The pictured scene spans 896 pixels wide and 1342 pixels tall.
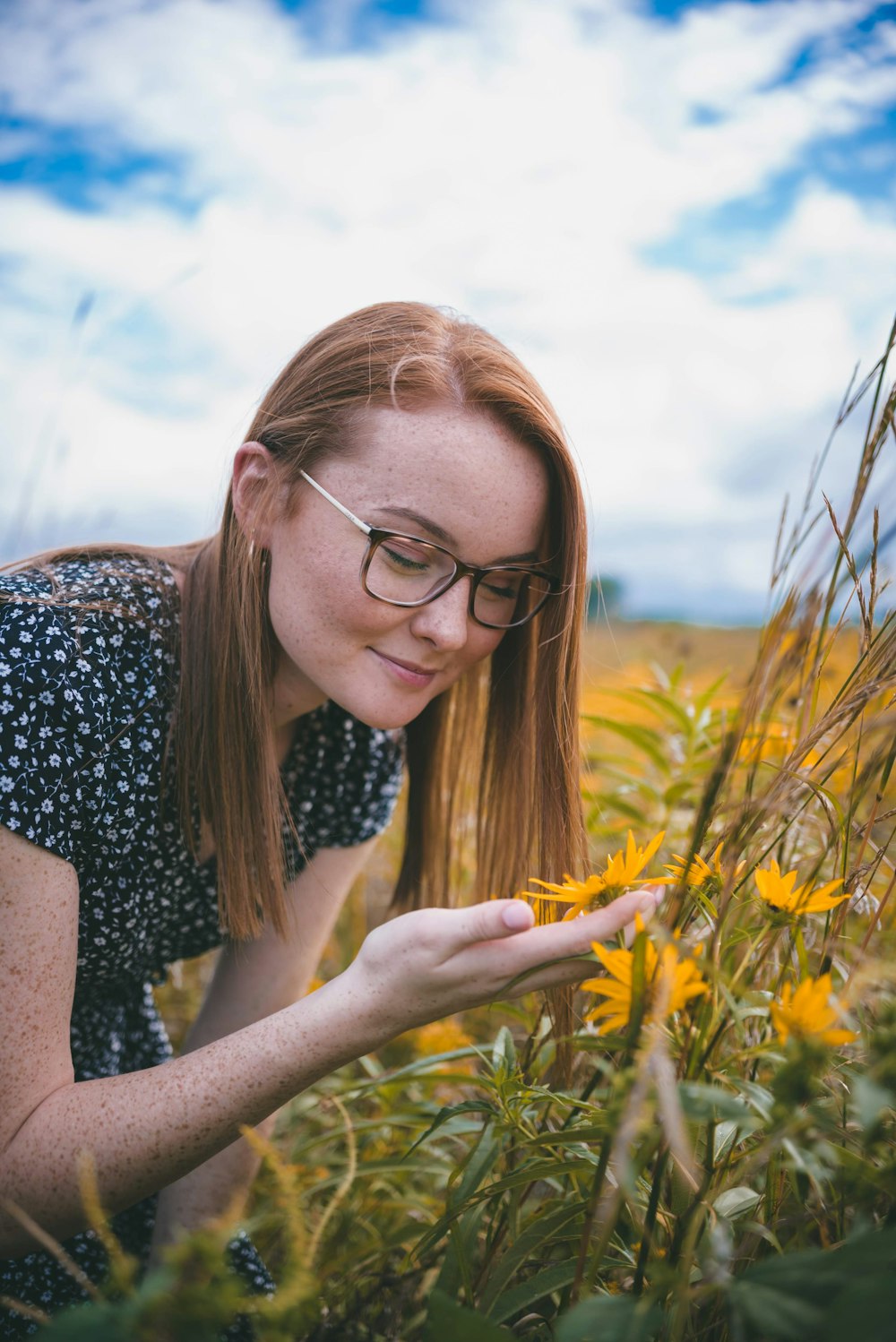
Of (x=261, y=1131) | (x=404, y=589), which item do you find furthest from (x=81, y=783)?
(x=261, y=1131)

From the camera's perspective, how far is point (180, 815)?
3.44 feet

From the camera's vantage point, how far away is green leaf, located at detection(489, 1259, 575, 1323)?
60 centimetres

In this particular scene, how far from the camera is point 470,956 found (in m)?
0.64

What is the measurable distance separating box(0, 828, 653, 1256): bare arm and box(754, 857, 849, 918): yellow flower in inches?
5.1

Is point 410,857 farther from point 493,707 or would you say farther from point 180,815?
point 180,815

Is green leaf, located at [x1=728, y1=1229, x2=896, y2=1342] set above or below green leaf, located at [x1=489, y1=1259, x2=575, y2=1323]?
above

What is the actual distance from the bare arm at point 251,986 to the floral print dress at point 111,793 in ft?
0.18

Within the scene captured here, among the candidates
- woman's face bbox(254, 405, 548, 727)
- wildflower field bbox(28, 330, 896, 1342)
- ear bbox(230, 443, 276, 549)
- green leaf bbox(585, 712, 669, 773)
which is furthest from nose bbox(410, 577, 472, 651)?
green leaf bbox(585, 712, 669, 773)

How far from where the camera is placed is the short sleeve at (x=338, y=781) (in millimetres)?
1297

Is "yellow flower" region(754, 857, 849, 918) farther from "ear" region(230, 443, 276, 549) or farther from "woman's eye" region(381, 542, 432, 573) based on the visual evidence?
"ear" region(230, 443, 276, 549)

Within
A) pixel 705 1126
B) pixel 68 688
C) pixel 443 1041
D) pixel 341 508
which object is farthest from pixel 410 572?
pixel 443 1041

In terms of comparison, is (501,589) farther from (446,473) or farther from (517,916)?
(517,916)

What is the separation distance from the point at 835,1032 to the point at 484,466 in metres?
0.69

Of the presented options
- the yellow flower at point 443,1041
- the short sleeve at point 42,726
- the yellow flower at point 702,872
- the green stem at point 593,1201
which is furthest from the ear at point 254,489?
the yellow flower at point 443,1041
